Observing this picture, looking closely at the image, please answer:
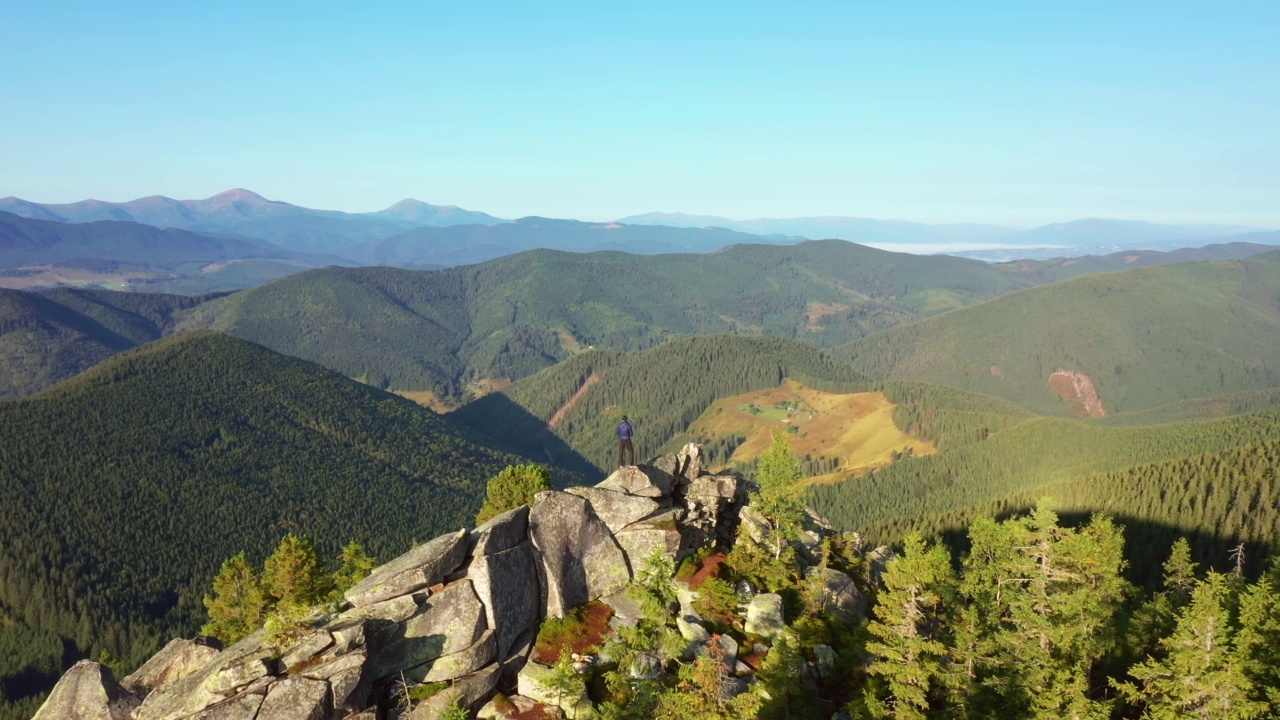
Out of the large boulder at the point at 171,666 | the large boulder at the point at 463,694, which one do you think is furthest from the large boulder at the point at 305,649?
the large boulder at the point at 171,666

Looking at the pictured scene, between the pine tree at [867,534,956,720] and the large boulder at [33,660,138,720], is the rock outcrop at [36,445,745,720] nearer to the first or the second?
the large boulder at [33,660,138,720]

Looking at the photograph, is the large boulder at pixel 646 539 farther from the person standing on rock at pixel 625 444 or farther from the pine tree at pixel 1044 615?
the pine tree at pixel 1044 615

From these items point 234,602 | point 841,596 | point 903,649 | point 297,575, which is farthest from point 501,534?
point 234,602

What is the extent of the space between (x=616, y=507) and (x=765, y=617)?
13536mm

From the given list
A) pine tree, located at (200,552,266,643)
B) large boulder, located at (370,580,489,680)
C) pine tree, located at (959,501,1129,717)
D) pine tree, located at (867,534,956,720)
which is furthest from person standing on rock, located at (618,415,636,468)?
pine tree, located at (200,552,266,643)

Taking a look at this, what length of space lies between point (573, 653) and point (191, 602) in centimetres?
17465

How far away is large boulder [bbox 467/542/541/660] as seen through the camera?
44625mm

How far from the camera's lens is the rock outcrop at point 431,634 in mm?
37906

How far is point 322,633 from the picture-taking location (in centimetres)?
4016

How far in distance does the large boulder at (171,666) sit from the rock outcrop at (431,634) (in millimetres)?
85

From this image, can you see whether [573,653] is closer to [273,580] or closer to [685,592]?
[685,592]

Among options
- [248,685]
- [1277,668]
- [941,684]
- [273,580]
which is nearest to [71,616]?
[273,580]

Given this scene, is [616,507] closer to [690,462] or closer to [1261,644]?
[690,462]

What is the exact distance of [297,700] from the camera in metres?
36.7
